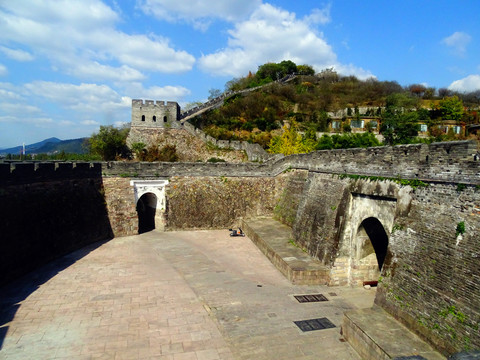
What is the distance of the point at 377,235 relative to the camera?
1102 centimetres


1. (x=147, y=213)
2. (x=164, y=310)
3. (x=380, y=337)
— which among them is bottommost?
(x=164, y=310)

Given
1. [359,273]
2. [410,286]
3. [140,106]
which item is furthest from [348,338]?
[140,106]

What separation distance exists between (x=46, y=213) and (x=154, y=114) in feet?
66.5

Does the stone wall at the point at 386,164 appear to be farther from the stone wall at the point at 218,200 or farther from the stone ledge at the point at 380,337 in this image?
the stone ledge at the point at 380,337

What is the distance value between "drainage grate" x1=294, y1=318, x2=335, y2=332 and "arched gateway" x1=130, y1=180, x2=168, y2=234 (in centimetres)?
1222

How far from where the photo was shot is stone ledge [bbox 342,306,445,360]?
6.21 meters

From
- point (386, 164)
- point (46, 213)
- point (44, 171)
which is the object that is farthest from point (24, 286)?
point (386, 164)

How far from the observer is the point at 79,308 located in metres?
9.00

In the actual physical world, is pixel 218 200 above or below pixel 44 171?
below

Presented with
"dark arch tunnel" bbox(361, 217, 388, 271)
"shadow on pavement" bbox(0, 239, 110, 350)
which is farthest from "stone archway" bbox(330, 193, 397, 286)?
"shadow on pavement" bbox(0, 239, 110, 350)

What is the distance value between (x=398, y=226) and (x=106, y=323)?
8691 millimetres

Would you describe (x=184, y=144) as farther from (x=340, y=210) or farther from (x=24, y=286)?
(x=340, y=210)

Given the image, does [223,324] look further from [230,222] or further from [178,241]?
[230,222]

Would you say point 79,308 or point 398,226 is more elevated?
point 398,226
